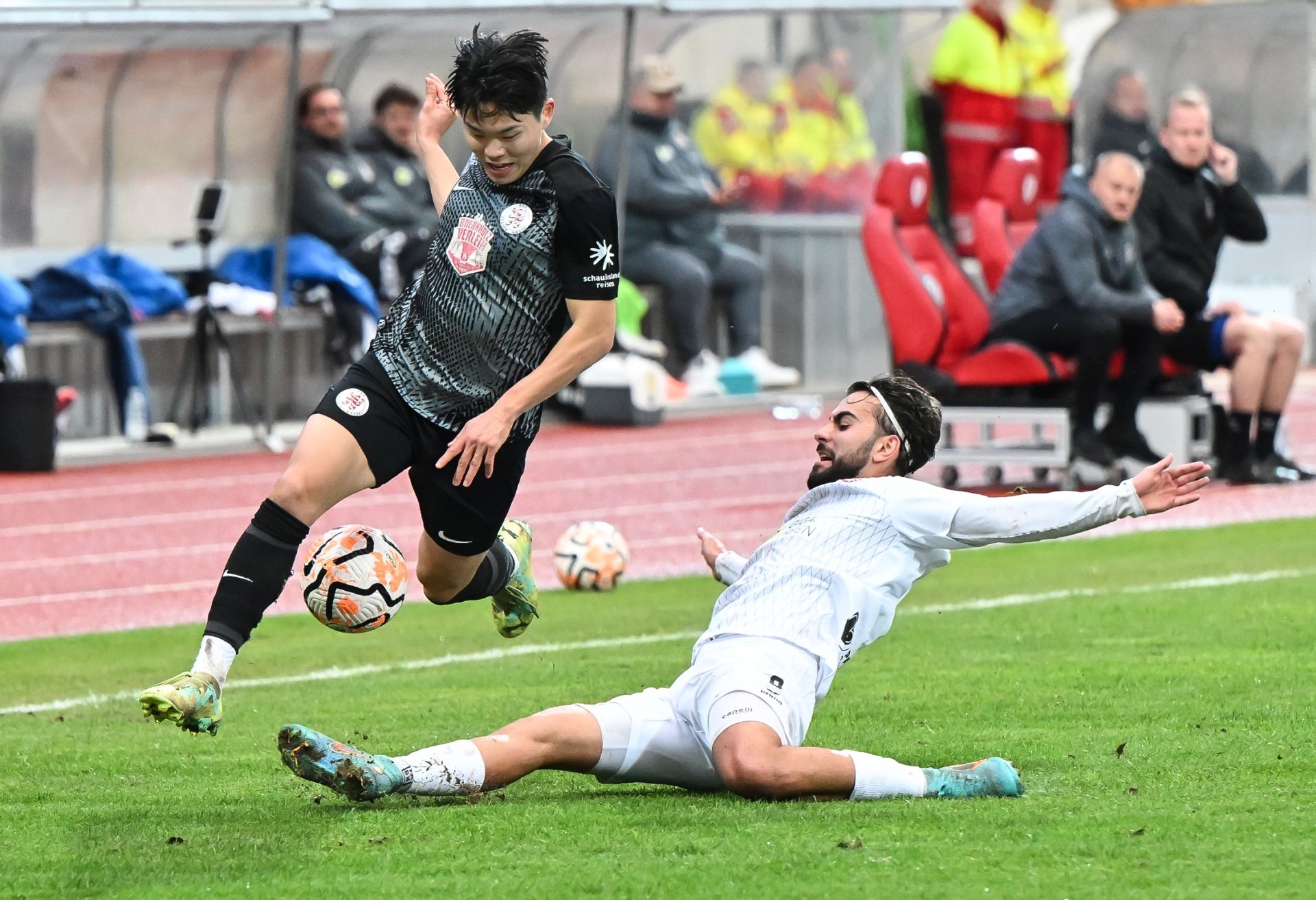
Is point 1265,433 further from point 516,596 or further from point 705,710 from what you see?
point 705,710

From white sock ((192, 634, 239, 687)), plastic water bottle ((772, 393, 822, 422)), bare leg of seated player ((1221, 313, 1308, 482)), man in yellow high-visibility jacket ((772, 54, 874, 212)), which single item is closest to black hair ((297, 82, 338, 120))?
plastic water bottle ((772, 393, 822, 422))

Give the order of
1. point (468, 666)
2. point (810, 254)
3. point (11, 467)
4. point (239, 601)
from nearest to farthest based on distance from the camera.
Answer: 1. point (239, 601)
2. point (468, 666)
3. point (11, 467)
4. point (810, 254)

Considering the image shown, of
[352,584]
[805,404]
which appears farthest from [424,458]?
[805,404]

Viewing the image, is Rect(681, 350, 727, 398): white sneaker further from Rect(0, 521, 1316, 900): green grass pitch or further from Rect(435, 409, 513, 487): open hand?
Rect(435, 409, 513, 487): open hand

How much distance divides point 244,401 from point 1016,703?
10.5 metres

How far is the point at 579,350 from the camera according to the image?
6227 millimetres

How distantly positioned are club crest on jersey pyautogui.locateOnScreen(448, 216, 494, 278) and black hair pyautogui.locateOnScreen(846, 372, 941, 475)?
1108 millimetres

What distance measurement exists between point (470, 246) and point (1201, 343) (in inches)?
337

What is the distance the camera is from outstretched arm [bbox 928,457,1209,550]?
5.41 metres

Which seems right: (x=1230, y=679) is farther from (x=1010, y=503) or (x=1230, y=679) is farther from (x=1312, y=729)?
(x=1010, y=503)

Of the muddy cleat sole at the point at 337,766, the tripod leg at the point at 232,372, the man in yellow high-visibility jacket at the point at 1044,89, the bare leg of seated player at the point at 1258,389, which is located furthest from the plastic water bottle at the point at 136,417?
the muddy cleat sole at the point at 337,766

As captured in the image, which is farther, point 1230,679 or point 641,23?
point 641,23

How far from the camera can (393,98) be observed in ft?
57.5

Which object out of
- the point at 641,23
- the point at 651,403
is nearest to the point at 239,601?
the point at 651,403
